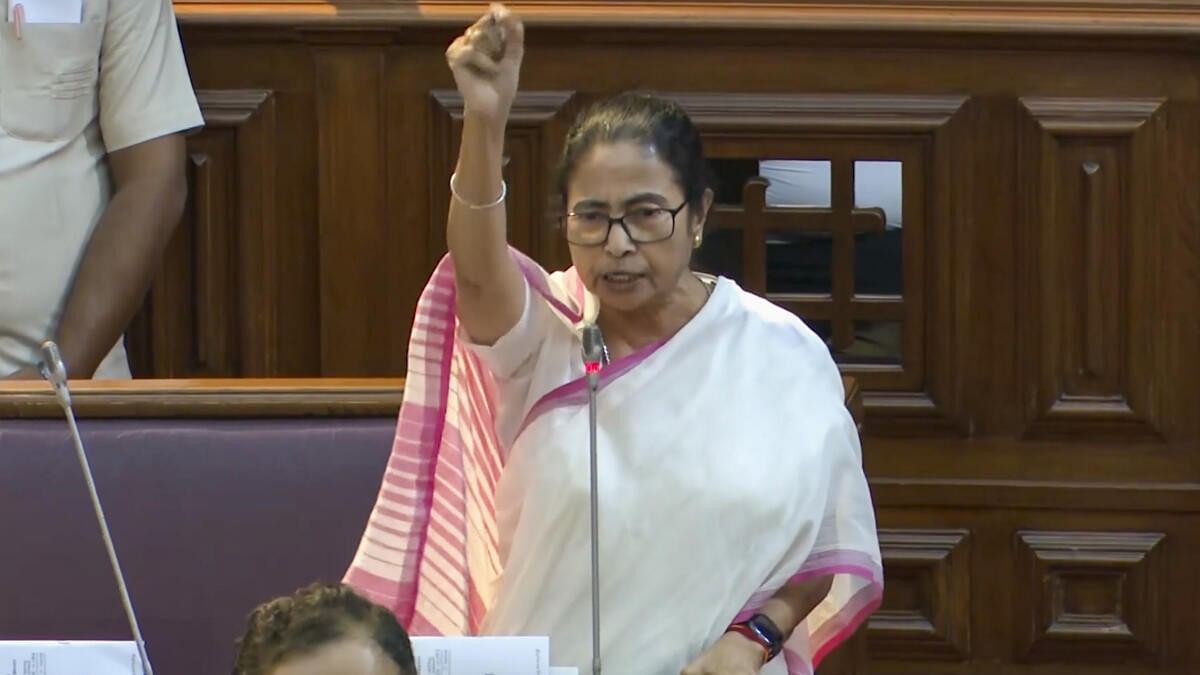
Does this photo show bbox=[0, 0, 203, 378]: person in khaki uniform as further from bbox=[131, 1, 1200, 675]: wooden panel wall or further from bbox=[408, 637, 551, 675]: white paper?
bbox=[408, 637, 551, 675]: white paper

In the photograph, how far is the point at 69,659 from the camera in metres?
2.15

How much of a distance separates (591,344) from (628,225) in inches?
8.7

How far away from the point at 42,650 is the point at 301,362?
1.34m

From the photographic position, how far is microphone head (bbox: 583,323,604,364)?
2.21 meters

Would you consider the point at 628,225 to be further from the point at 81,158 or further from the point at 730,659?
the point at 81,158

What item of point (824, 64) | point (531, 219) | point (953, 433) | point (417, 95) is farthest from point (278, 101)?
point (953, 433)

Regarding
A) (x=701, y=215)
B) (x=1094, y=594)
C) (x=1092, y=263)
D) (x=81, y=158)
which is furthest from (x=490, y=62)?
(x=1094, y=594)

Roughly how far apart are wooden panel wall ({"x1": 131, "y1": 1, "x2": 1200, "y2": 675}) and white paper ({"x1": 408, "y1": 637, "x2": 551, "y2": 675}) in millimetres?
1296

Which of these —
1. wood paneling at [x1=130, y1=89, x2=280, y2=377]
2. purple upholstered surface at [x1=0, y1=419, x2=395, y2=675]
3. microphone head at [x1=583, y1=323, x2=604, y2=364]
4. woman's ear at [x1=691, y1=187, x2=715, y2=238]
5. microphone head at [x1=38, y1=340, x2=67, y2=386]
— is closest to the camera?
microphone head at [x1=38, y1=340, x2=67, y2=386]

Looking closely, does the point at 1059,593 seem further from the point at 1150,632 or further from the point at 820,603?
the point at 820,603

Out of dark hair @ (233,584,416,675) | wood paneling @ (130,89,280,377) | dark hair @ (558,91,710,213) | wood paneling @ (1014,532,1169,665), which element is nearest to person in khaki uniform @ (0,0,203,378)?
wood paneling @ (130,89,280,377)

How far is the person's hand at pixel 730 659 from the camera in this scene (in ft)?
7.47

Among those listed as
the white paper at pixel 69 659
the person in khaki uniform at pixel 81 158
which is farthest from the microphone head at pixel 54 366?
the person in khaki uniform at pixel 81 158

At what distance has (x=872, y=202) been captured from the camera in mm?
3391
